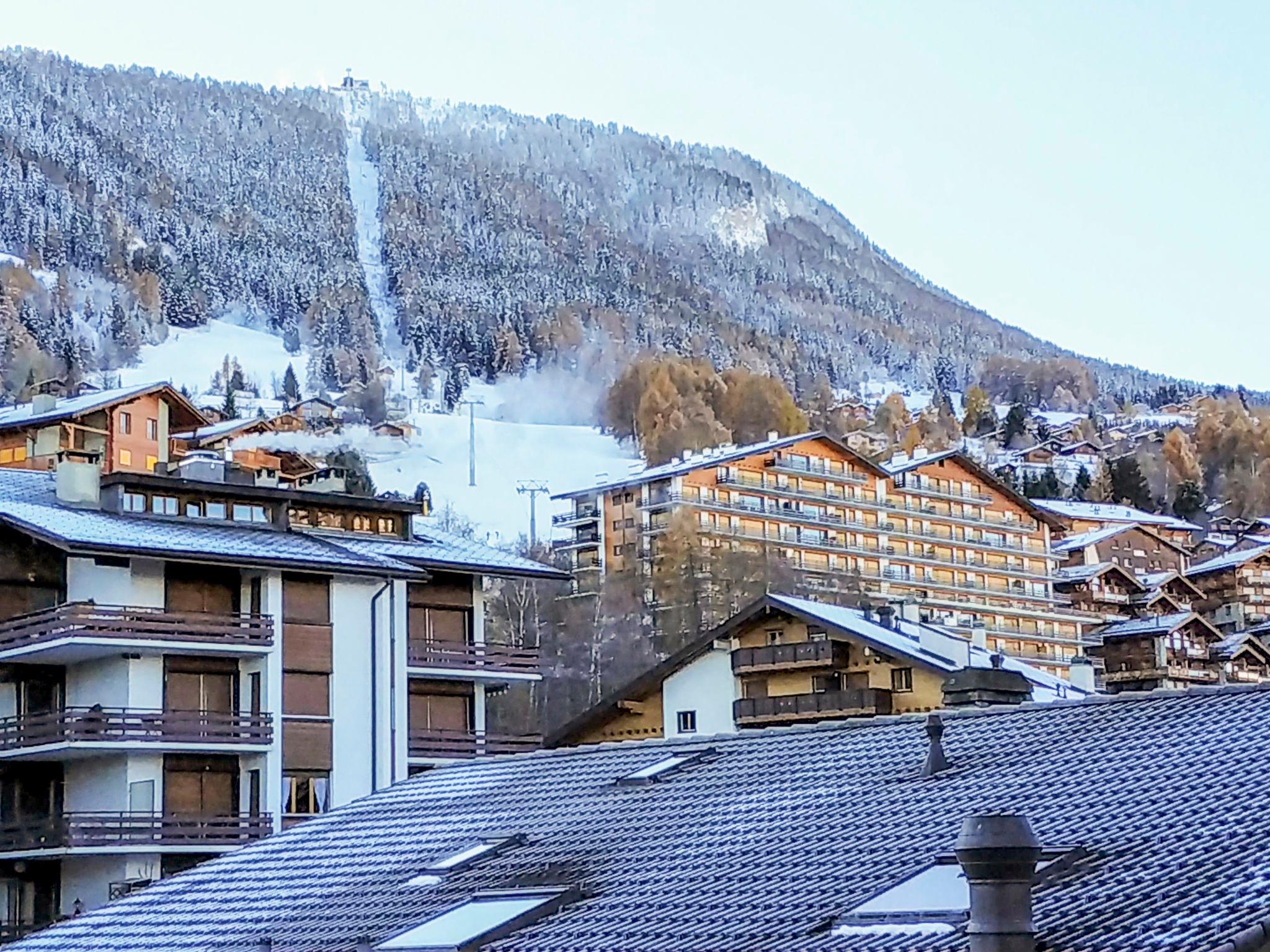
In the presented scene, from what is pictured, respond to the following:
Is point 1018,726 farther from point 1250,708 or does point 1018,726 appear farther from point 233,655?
point 233,655

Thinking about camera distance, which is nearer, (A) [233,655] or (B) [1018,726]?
(B) [1018,726]

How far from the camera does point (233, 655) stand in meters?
48.8

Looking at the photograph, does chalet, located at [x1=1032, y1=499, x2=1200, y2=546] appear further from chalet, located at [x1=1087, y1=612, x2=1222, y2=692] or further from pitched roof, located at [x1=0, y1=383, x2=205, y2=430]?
pitched roof, located at [x1=0, y1=383, x2=205, y2=430]

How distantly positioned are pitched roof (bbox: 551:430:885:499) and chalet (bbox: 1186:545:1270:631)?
991 inches

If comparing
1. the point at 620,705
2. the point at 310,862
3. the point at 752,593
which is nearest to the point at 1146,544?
the point at 752,593

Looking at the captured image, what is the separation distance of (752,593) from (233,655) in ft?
213

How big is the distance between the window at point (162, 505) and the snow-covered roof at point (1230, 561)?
116 m

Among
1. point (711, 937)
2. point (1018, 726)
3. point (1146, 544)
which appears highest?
point (1146, 544)

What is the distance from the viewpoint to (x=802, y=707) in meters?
54.0

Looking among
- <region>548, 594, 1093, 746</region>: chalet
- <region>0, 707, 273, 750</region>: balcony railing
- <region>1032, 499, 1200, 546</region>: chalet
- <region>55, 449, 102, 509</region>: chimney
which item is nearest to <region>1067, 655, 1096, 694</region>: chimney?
<region>548, 594, 1093, 746</region>: chalet

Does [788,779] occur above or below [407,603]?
below

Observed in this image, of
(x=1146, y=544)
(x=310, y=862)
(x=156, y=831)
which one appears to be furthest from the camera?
(x=1146, y=544)

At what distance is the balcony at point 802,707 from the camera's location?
51.8m

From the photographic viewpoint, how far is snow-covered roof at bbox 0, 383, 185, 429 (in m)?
77.6
